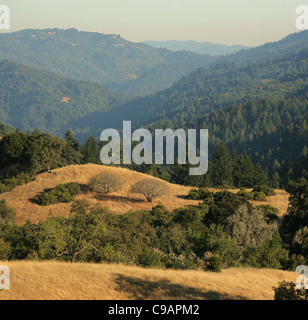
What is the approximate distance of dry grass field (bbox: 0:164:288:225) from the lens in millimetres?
41281

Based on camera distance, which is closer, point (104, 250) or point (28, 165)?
point (104, 250)

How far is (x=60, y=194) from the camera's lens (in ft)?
142

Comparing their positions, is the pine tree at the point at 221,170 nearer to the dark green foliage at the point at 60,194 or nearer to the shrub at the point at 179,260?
the dark green foliage at the point at 60,194

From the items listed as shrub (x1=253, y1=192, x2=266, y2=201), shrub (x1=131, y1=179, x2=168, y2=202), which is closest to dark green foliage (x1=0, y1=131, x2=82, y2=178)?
shrub (x1=131, y1=179, x2=168, y2=202)

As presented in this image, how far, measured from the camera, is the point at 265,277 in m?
20.3

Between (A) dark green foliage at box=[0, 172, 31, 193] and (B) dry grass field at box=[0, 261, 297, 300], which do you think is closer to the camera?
(B) dry grass field at box=[0, 261, 297, 300]

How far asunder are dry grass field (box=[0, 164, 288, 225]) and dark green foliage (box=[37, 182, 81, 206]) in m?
0.62

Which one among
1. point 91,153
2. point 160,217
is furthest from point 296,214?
point 91,153

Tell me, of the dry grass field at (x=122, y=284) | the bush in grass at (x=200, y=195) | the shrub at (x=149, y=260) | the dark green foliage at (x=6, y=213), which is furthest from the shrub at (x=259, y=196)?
the dark green foliage at (x=6, y=213)

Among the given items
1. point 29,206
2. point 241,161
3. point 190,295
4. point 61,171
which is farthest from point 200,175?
point 190,295

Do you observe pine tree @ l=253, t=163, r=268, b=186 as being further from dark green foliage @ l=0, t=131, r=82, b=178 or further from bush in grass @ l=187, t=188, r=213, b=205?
dark green foliage @ l=0, t=131, r=82, b=178
